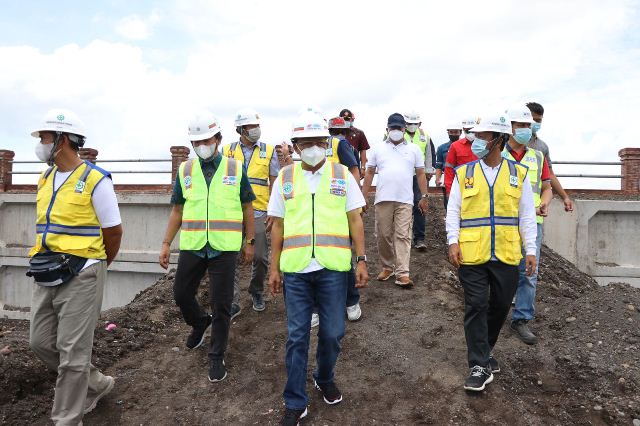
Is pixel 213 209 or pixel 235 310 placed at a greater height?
pixel 213 209

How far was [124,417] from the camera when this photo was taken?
4.16 meters

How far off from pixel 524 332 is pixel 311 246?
2809mm

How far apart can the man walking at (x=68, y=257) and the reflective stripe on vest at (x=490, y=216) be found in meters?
2.68

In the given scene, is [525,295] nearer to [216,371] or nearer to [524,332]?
[524,332]

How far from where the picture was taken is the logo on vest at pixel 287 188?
3.80 metres

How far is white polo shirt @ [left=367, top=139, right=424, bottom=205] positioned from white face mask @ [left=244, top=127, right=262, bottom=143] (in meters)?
1.53

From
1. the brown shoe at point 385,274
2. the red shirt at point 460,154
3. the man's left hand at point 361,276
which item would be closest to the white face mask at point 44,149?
the man's left hand at point 361,276

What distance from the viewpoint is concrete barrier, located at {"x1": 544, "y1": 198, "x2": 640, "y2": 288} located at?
11273 millimetres

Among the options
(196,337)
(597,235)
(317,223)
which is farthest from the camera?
(597,235)

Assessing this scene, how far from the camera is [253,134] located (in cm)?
555

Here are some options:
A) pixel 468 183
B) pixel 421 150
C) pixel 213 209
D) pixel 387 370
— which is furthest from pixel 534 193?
pixel 213 209

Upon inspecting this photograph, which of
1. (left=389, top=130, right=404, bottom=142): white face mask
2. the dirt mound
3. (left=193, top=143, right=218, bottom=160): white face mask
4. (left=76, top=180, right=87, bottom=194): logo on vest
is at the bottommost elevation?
the dirt mound

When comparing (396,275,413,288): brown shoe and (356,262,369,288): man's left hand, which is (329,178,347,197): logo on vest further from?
(396,275,413,288): brown shoe

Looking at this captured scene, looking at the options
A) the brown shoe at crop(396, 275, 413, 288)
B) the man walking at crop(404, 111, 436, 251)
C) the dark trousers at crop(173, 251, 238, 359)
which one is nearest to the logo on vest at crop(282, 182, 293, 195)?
the dark trousers at crop(173, 251, 238, 359)
